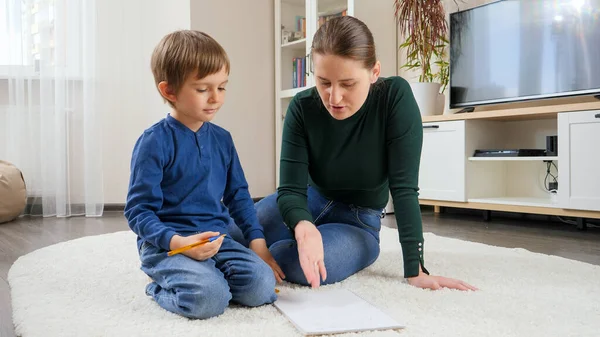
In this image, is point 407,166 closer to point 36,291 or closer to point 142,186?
point 142,186

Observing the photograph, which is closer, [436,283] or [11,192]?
[436,283]

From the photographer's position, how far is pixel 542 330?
996 millimetres

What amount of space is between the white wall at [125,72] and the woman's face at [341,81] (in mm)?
2501

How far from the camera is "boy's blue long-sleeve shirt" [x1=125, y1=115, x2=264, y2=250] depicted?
1138 millimetres

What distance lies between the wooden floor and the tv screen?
0.67 metres

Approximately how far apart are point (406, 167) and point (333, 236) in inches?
9.9

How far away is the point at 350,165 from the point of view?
1.41 m

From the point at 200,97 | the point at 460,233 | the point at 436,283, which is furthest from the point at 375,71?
the point at 460,233

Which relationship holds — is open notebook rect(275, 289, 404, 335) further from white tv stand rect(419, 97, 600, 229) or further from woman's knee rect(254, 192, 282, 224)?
white tv stand rect(419, 97, 600, 229)

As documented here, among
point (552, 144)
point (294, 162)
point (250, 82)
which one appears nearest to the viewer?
point (294, 162)

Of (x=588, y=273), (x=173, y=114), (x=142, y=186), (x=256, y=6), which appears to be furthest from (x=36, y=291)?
(x=256, y=6)

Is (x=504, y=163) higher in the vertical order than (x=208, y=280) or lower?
higher

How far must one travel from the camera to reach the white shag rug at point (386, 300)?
101cm

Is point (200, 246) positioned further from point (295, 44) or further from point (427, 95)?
point (295, 44)
